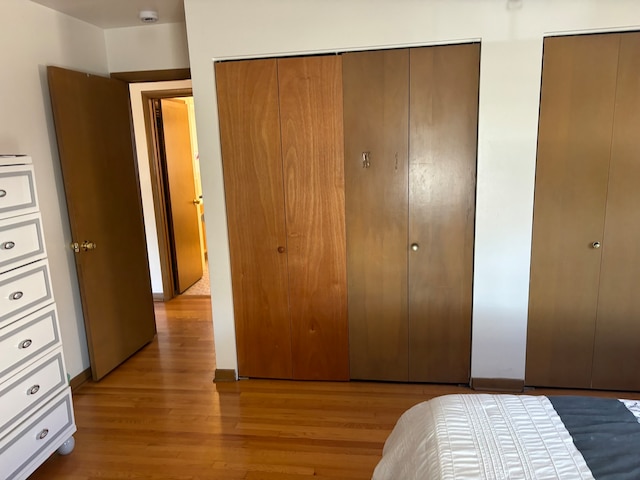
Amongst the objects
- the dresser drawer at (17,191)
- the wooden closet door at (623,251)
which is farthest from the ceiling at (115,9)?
the wooden closet door at (623,251)

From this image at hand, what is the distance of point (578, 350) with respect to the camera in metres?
2.64

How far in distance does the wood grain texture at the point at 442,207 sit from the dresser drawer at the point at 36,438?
6.25 ft

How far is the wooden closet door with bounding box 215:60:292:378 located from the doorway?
6.14 feet

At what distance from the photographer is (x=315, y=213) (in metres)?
2.71

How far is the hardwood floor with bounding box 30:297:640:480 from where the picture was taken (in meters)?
2.14

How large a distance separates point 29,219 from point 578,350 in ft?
9.69

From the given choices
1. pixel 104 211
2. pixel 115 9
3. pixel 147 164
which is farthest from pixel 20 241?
pixel 147 164

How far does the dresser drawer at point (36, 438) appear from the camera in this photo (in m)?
1.86

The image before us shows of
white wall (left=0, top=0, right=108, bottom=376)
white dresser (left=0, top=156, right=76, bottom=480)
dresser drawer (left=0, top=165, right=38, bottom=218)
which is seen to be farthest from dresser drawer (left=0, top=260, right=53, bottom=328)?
white wall (left=0, top=0, right=108, bottom=376)

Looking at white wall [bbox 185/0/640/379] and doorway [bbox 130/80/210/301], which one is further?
doorway [bbox 130/80/210/301]

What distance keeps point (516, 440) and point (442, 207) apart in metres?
1.52

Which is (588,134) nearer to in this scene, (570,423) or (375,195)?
(375,195)

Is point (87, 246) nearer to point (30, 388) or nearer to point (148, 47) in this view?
point (30, 388)

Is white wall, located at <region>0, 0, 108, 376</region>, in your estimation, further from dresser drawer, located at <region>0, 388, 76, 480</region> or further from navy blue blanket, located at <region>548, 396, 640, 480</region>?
navy blue blanket, located at <region>548, 396, 640, 480</region>
